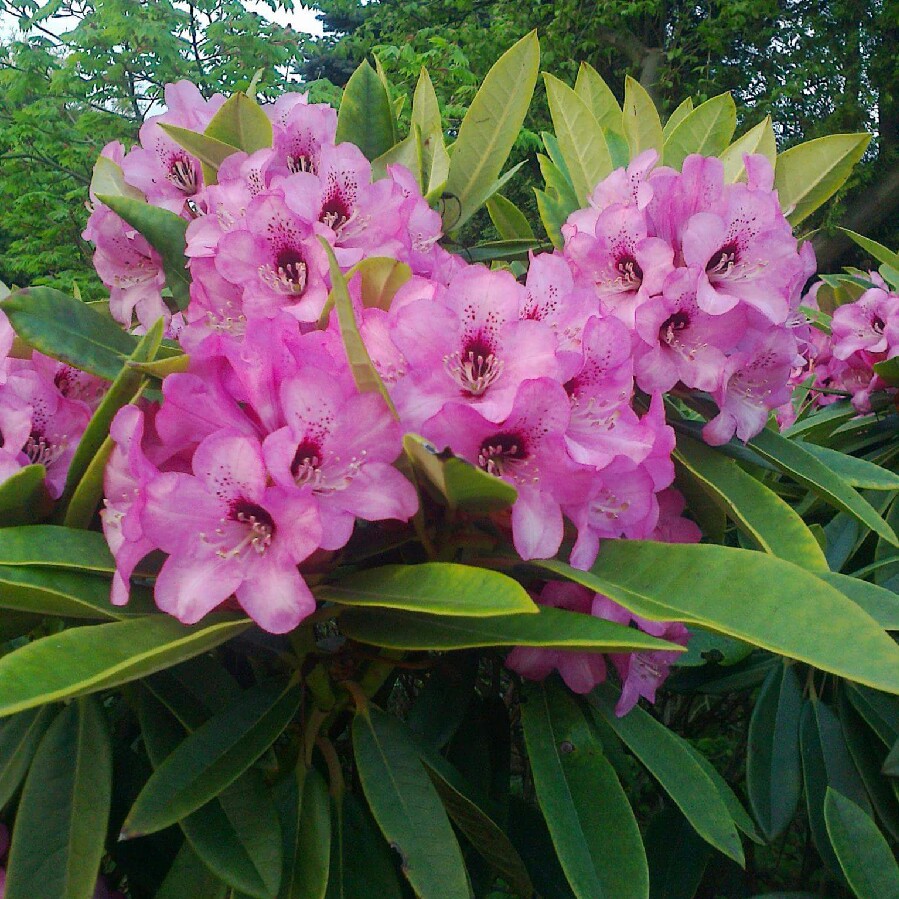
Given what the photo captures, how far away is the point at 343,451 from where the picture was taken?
2.04ft

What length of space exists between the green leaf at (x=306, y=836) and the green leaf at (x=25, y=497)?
32 cm

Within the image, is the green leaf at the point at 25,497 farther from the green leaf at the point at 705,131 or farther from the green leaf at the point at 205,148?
the green leaf at the point at 705,131

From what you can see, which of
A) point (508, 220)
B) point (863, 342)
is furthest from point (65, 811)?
point (863, 342)

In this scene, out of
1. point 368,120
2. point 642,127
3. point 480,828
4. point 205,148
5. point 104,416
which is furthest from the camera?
point 642,127

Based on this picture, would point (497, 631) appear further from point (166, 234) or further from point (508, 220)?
point (508, 220)

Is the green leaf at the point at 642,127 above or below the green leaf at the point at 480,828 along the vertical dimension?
above

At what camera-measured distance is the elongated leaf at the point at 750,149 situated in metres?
1.02

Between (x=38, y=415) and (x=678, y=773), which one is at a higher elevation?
(x=38, y=415)

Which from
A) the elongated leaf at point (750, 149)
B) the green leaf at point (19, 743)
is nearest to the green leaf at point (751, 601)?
the green leaf at point (19, 743)

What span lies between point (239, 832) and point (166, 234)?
1.82 feet

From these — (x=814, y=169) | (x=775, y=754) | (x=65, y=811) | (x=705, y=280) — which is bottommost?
(x=775, y=754)

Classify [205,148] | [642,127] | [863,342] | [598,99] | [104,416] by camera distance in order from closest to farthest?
[104,416]
[205,148]
[642,127]
[598,99]
[863,342]

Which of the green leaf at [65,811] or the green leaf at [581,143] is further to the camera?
the green leaf at [581,143]

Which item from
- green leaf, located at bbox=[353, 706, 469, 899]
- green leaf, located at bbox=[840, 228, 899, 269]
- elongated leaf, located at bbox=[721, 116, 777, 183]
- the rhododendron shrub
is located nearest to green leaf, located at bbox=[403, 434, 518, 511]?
the rhododendron shrub
